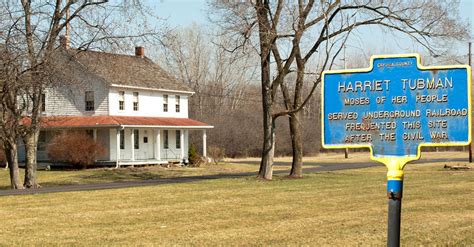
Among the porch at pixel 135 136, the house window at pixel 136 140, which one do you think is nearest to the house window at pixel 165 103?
the porch at pixel 135 136

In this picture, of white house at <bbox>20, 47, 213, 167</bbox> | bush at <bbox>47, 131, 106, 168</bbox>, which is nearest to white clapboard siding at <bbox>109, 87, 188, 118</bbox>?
white house at <bbox>20, 47, 213, 167</bbox>

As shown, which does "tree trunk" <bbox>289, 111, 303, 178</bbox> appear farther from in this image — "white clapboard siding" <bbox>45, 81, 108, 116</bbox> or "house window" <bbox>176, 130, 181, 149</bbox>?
"house window" <bbox>176, 130, 181, 149</bbox>

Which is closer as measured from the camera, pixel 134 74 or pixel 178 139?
pixel 134 74

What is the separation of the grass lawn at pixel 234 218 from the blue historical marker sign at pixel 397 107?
4.54m

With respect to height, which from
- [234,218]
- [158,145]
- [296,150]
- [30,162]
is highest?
[158,145]

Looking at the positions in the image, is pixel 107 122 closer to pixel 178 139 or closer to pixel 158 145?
pixel 158 145

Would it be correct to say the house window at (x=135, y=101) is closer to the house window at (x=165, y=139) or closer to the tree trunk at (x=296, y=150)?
the house window at (x=165, y=139)

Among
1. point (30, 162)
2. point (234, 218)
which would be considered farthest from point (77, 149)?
point (234, 218)

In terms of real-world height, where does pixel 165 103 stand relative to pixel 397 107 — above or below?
above

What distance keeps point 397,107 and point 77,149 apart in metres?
40.9

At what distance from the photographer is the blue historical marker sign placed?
746 centimetres

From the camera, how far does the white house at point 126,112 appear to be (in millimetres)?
48312

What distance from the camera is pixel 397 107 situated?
766 cm

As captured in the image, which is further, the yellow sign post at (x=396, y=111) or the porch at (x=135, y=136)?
the porch at (x=135, y=136)
